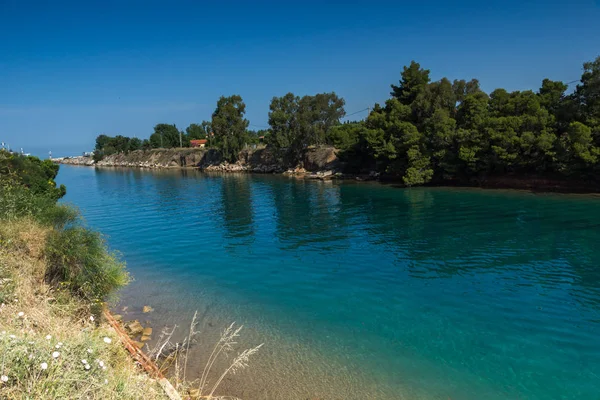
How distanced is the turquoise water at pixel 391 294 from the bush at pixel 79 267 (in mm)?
3379

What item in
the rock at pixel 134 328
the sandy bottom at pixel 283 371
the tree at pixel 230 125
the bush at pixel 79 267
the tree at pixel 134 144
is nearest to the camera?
the sandy bottom at pixel 283 371

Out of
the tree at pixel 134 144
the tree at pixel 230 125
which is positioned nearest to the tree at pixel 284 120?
the tree at pixel 230 125

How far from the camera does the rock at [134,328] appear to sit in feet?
46.9

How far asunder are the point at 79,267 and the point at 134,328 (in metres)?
3.37

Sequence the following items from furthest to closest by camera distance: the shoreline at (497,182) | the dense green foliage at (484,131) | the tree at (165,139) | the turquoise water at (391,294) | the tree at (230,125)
Result: 1. the tree at (165,139)
2. the tree at (230,125)
3. the shoreline at (497,182)
4. the dense green foliage at (484,131)
5. the turquoise water at (391,294)

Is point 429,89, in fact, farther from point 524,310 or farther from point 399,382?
point 399,382

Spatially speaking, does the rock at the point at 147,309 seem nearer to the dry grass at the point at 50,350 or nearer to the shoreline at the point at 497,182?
the dry grass at the point at 50,350

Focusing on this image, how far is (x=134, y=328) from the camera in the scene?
1459 centimetres

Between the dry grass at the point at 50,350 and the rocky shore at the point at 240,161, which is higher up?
the rocky shore at the point at 240,161

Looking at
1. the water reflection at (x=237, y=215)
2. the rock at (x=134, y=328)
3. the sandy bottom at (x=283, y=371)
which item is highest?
the water reflection at (x=237, y=215)

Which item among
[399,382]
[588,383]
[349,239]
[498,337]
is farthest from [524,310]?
[349,239]

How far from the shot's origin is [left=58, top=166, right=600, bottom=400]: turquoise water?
1151 cm

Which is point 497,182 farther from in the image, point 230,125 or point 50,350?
point 230,125

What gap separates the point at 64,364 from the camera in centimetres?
643
